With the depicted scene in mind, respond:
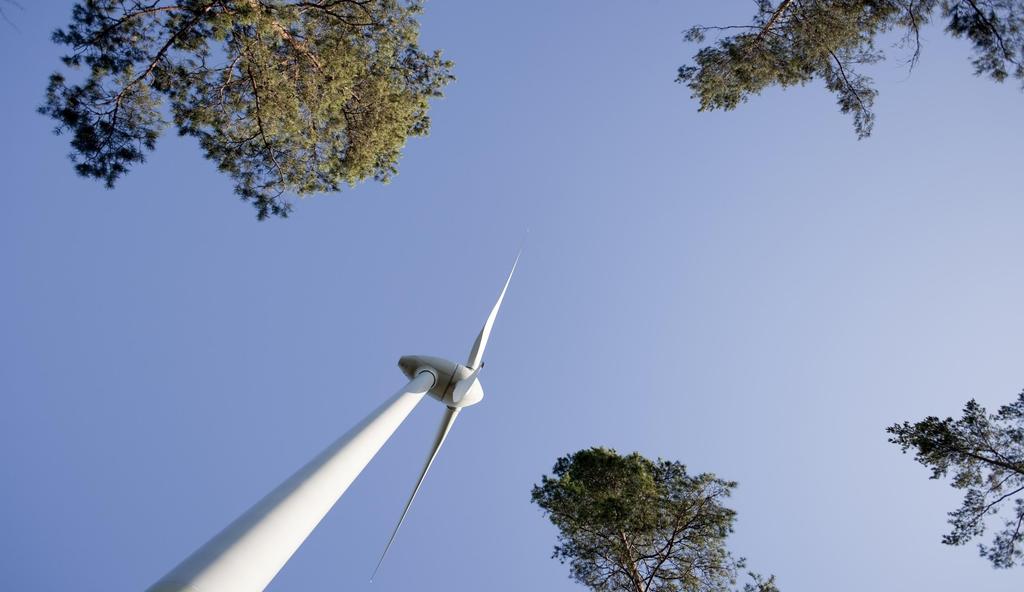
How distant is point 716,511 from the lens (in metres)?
12.9

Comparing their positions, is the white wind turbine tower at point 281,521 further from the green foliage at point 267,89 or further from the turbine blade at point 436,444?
the green foliage at point 267,89

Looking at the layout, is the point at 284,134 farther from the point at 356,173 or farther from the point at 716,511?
the point at 716,511

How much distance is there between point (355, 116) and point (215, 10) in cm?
371

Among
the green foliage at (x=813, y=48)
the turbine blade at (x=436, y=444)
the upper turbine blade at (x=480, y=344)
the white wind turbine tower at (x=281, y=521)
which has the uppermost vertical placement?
the green foliage at (x=813, y=48)

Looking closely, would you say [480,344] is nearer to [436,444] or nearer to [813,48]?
[436,444]

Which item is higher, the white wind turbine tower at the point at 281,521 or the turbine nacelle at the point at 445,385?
the turbine nacelle at the point at 445,385

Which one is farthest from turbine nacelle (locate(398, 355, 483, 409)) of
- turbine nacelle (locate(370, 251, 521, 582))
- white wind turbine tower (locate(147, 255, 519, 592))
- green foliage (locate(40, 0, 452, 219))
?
green foliage (locate(40, 0, 452, 219))

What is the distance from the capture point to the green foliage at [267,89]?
8.73m

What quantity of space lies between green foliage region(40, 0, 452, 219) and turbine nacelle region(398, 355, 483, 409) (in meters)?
5.23

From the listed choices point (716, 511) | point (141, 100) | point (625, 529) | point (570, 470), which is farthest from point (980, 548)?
point (141, 100)

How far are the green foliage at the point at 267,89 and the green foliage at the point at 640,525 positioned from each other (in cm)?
1031

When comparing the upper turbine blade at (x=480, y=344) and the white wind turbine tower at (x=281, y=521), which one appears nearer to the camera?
the white wind turbine tower at (x=281, y=521)

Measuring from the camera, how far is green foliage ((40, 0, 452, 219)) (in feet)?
28.6

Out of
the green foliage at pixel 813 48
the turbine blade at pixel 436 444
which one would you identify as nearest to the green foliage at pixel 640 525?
the turbine blade at pixel 436 444
